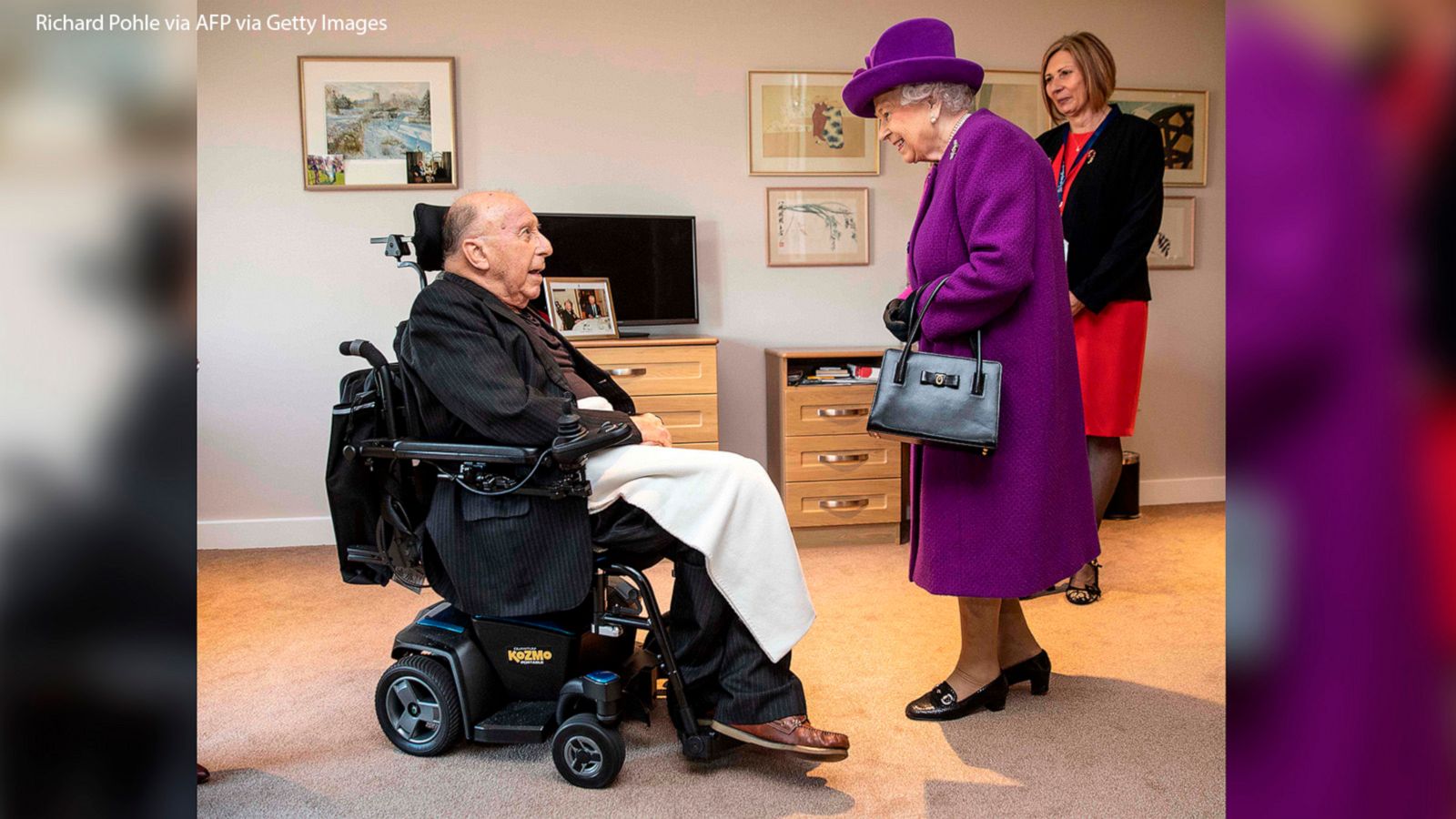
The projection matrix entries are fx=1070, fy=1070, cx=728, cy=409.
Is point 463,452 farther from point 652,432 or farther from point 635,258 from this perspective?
point 635,258

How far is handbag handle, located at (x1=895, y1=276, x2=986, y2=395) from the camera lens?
6.74 ft

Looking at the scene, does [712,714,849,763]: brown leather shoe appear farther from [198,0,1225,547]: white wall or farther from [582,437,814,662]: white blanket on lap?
[198,0,1225,547]: white wall

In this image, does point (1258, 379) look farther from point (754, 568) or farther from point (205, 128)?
point (205, 128)

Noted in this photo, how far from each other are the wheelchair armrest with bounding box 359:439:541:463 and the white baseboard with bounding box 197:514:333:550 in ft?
8.50

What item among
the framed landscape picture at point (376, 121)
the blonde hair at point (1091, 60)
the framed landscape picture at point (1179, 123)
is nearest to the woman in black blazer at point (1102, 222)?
the blonde hair at point (1091, 60)

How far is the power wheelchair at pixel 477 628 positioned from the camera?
197 cm

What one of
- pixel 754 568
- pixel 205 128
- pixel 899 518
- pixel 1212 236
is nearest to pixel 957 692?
pixel 754 568

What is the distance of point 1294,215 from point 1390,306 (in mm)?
30

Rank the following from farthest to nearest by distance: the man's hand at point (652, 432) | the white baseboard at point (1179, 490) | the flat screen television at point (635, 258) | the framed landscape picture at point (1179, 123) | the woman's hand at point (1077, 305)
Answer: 1. the white baseboard at point (1179, 490)
2. the framed landscape picture at point (1179, 123)
3. the flat screen television at point (635, 258)
4. the woman's hand at point (1077, 305)
5. the man's hand at point (652, 432)

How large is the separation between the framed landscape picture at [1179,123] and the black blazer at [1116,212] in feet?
5.95

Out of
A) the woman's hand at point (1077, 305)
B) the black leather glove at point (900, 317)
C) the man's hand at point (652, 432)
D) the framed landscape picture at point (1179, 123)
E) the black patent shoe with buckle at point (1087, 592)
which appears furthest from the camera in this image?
the framed landscape picture at point (1179, 123)

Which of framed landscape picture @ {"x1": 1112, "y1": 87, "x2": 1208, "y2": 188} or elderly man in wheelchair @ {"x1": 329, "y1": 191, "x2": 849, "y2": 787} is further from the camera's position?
framed landscape picture @ {"x1": 1112, "y1": 87, "x2": 1208, "y2": 188}

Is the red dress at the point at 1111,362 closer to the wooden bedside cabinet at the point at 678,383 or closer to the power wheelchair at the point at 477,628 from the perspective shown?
the wooden bedside cabinet at the point at 678,383

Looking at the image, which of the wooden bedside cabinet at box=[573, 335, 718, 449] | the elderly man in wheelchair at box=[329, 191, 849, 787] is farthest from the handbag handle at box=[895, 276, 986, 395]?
the wooden bedside cabinet at box=[573, 335, 718, 449]
